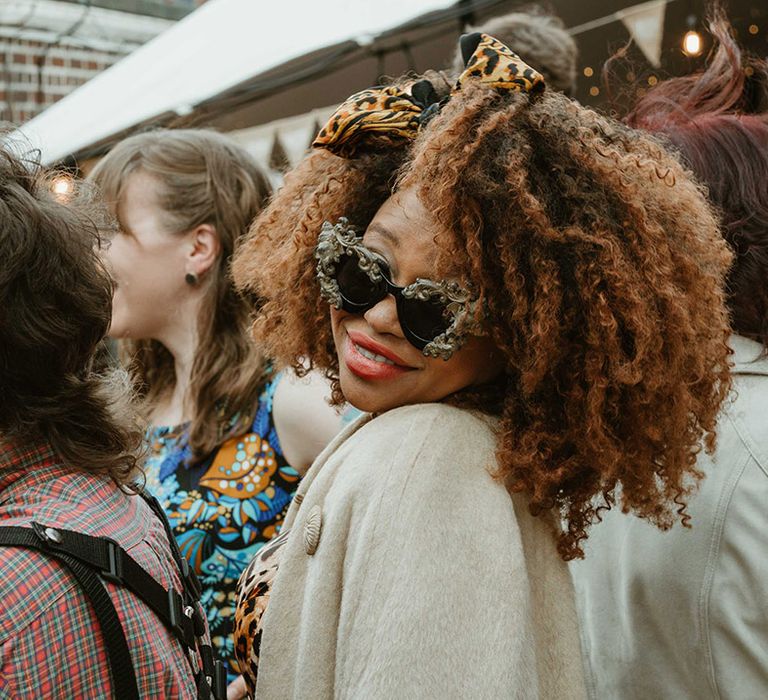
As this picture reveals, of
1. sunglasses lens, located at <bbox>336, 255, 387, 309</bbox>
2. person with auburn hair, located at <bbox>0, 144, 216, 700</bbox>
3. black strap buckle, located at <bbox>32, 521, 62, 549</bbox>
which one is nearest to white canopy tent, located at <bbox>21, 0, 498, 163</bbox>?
sunglasses lens, located at <bbox>336, 255, 387, 309</bbox>

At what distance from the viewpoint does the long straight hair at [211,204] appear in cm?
276

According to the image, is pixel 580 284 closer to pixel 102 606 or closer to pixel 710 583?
pixel 710 583

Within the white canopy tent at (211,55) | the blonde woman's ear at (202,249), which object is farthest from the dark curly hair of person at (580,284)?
the white canopy tent at (211,55)

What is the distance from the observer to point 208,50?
4.78 meters

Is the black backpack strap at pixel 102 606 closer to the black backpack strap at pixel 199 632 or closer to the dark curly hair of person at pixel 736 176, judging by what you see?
the black backpack strap at pixel 199 632

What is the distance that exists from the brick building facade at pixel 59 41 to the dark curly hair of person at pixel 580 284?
28.0ft

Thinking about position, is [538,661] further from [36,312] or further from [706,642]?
[36,312]

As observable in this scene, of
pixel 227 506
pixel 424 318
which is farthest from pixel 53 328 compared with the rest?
pixel 227 506

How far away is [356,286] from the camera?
1.57 metres

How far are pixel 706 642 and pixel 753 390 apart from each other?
483mm

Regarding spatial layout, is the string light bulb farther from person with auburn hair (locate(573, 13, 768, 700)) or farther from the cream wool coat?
the cream wool coat

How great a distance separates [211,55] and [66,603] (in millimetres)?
3848

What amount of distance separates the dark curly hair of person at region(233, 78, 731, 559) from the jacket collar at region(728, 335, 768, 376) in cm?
33

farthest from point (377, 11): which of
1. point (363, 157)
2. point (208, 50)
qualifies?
point (363, 157)
